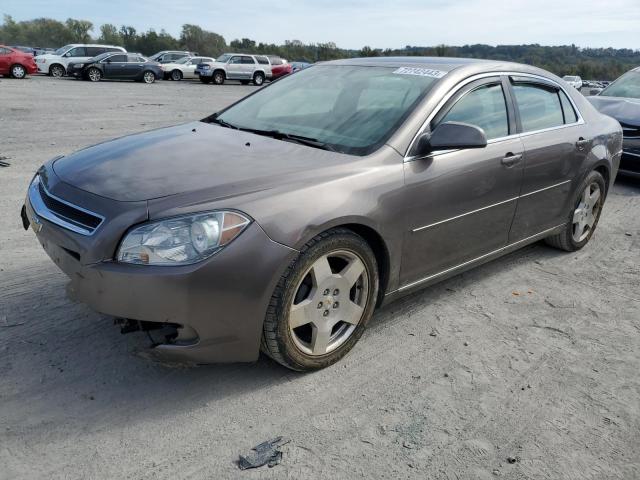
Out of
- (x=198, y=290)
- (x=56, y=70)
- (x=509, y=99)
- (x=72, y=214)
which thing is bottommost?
(x=56, y=70)

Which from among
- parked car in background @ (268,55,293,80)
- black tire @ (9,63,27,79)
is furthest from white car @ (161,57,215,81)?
black tire @ (9,63,27,79)

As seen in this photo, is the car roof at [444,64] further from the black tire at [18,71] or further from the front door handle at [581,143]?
the black tire at [18,71]

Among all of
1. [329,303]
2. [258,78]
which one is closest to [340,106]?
[329,303]

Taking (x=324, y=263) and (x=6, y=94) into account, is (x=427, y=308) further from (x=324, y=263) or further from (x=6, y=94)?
(x=6, y=94)

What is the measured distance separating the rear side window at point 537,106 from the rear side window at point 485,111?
0.23 metres

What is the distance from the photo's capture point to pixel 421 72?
386cm

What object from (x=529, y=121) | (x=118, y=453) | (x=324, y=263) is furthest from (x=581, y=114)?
(x=118, y=453)

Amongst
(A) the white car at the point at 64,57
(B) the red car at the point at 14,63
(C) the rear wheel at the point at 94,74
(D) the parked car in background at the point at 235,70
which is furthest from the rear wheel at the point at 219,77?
(B) the red car at the point at 14,63

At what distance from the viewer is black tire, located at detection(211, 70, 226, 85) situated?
3122cm

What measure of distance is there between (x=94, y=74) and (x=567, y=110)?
2703 cm

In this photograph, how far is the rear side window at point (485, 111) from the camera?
372 cm

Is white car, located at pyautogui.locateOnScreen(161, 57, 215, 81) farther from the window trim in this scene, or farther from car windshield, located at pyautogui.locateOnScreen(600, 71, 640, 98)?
the window trim

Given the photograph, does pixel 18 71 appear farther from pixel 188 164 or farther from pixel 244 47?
pixel 244 47

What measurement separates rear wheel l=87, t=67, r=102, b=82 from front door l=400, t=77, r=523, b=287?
2721 centimetres
